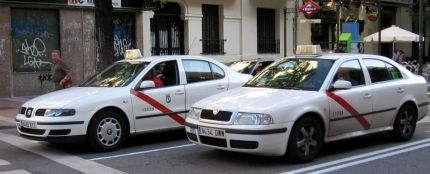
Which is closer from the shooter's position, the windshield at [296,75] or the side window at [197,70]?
the windshield at [296,75]

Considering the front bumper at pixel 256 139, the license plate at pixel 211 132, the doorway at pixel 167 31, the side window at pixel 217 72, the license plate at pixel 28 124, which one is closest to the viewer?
the front bumper at pixel 256 139

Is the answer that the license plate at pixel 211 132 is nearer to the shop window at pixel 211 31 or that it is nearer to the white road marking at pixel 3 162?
the white road marking at pixel 3 162

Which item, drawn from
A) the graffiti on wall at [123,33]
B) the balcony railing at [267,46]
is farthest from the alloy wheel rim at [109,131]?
the balcony railing at [267,46]

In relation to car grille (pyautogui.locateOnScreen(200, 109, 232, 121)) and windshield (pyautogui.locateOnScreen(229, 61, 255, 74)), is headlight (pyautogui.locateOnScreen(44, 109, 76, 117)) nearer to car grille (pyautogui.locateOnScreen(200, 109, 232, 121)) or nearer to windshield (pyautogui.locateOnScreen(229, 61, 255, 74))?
car grille (pyautogui.locateOnScreen(200, 109, 232, 121))

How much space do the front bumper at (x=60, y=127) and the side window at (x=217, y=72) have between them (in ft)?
9.09

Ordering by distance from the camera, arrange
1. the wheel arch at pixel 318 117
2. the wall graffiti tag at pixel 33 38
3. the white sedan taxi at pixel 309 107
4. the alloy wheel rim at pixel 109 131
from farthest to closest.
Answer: the wall graffiti tag at pixel 33 38 < the alloy wheel rim at pixel 109 131 < the wheel arch at pixel 318 117 < the white sedan taxi at pixel 309 107

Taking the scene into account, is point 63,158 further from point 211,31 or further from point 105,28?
point 211,31

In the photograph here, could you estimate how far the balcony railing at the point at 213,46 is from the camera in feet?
77.8

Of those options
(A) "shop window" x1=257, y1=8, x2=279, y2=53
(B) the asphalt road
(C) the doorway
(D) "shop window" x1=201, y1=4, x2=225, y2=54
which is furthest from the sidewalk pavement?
(A) "shop window" x1=257, y1=8, x2=279, y2=53

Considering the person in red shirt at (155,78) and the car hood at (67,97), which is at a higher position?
the person in red shirt at (155,78)

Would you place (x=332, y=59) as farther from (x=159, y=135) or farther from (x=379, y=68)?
(x=159, y=135)

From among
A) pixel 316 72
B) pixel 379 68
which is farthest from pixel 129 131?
pixel 379 68

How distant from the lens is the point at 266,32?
1041 inches

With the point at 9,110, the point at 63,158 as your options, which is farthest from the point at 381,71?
the point at 9,110
